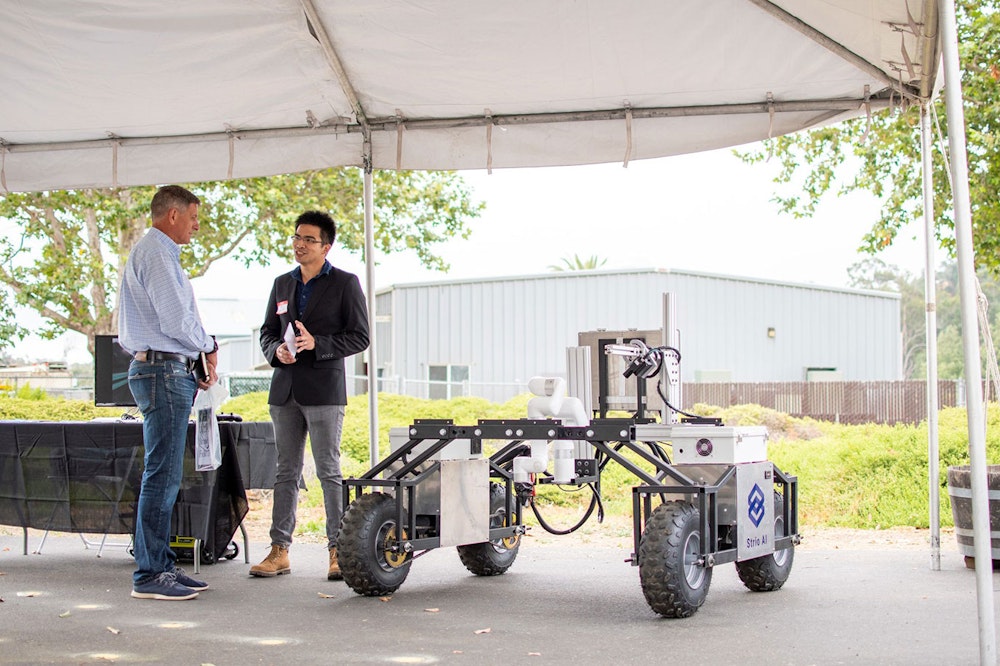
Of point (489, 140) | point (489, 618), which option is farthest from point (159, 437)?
point (489, 140)

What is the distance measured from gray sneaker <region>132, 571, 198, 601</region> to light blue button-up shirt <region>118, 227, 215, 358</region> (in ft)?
3.49

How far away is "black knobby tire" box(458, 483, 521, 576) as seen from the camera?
5902 mm

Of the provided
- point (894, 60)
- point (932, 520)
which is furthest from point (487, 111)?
point (932, 520)

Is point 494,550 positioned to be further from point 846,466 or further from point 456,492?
point 846,466

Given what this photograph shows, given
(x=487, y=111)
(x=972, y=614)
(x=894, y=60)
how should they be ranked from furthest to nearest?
1. (x=487, y=111)
2. (x=894, y=60)
3. (x=972, y=614)

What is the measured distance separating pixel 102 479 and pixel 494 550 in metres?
2.21

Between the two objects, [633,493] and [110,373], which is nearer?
[633,493]

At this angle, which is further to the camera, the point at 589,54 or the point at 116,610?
the point at 589,54

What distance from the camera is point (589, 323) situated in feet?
86.6

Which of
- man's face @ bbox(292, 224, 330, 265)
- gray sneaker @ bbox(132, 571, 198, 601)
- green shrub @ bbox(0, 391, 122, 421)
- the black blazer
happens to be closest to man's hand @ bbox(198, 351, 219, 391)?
the black blazer

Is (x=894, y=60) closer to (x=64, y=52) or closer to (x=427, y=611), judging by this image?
(x=427, y=611)

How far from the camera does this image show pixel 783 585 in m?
5.70

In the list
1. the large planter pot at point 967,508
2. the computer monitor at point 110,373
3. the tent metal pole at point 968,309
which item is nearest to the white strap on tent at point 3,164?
the computer monitor at point 110,373

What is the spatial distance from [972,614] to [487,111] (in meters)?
3.83
